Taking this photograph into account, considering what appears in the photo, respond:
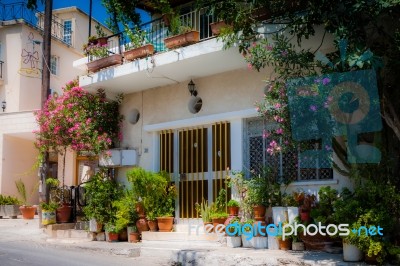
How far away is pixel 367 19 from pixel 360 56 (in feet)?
2.97

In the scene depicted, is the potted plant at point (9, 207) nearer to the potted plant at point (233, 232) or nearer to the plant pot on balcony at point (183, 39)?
the plant pot on balcony at point (183, 39)

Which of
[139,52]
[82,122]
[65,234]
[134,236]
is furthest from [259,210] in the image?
[65,234]

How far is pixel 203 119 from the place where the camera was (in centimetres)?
1091

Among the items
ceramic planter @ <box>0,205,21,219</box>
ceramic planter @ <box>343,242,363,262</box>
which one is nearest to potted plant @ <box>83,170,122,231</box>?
ceramic planter @ <box>343,242,363,262</box>

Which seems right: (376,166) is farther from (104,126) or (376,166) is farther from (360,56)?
(104,126)

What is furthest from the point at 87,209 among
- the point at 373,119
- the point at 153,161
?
the point at 373,119

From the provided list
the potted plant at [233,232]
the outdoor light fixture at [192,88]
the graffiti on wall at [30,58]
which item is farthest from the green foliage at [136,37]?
the graffiti on wall at [30,58]

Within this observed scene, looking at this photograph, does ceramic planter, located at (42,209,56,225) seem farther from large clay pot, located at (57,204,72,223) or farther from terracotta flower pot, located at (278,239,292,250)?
terracotta flower pot, located at (278,239,292,250)

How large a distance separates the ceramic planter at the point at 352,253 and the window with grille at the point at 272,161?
1.87 metres

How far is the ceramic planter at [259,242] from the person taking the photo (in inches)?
353

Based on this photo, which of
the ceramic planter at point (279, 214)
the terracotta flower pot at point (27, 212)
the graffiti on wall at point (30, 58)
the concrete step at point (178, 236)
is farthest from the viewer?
the graffiti on wall at point (30, 58)

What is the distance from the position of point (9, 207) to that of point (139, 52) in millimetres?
9354

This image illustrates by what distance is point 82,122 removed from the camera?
40.4 feet

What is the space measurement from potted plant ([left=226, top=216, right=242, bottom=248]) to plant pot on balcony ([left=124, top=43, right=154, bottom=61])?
4.23 meters
